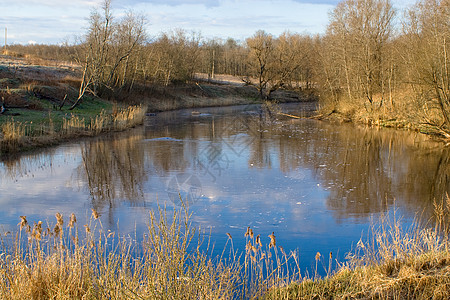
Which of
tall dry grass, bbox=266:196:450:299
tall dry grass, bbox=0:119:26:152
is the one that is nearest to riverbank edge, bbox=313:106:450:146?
tall dry grass, bbox=266:196:450:299

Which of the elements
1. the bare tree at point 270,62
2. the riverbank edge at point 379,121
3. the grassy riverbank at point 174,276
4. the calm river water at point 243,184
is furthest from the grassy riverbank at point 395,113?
the bare tree at point 270,62

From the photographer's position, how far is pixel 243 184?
9164 millimetres

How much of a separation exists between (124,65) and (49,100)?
10.3 meters

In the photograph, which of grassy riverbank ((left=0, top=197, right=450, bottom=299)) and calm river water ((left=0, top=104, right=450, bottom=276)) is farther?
calm river water ((left=0, top=104, right=450, bottom=276))

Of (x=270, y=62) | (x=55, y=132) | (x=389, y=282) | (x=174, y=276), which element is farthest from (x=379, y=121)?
(x=270, y=62)

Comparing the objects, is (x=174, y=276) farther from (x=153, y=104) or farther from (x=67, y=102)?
(x=153, y=104)

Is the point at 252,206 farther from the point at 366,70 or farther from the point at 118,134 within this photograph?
the point at 366,70

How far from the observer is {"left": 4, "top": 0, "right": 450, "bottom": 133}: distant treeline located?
1391 cm

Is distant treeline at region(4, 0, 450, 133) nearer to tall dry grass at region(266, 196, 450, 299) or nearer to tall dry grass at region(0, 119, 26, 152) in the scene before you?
tall dry grass at region(0, 119, 26, 152)

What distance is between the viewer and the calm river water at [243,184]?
257 inches

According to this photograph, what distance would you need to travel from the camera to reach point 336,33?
23.7 metres

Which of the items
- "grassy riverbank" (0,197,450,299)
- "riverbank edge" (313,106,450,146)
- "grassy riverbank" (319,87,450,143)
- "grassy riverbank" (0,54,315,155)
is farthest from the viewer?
"riverbank edge" (313,106,450,146)

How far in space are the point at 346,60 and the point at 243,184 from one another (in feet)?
54.5

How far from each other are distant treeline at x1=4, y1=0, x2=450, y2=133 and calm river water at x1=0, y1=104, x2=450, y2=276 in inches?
100
